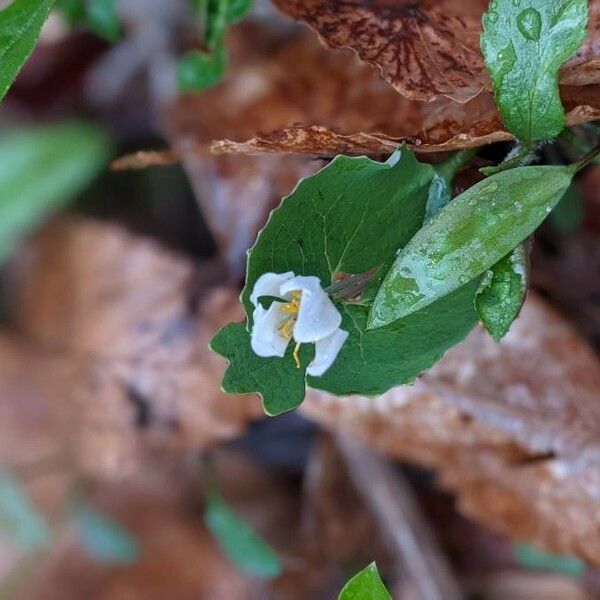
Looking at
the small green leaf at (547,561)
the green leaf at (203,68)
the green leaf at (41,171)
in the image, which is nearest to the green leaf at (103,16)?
the green leaf at (203,68)

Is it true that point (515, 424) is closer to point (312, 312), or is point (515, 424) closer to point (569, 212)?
point (569, 212)

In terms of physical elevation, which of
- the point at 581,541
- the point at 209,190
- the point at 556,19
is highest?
the point at 556,19

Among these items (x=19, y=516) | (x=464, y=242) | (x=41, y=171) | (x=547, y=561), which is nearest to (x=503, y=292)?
(x=464, y=242)

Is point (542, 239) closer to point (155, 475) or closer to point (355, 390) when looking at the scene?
point (355, 390)

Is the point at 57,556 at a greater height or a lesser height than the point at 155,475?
lesser

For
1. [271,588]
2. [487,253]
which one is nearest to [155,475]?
[271,588]

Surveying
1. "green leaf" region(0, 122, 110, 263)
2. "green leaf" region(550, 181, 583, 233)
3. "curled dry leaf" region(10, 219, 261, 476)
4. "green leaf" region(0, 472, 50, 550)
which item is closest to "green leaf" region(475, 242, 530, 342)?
"green leaf" region(550, 181, 583, 233)

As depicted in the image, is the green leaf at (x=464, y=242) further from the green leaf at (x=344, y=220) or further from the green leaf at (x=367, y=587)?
the green leaf at (x=367, y=587)
